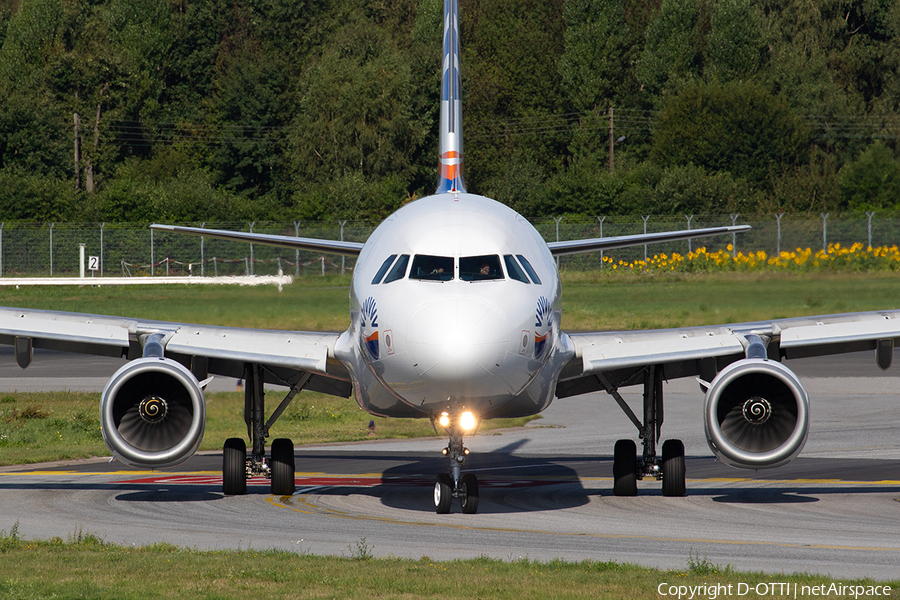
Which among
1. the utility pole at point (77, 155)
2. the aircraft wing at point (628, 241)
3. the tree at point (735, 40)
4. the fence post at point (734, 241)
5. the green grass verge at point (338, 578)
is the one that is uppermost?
the tree at point (735, 40)

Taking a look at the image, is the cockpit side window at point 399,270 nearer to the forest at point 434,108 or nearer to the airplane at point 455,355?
the airplane at point 455,355

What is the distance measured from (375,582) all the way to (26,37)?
3899 inches

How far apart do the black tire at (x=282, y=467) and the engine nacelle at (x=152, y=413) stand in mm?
2162

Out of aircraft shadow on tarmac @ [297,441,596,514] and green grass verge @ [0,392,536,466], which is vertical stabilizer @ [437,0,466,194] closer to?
aircraft shadow on tarmac @ [297,441,596,514]

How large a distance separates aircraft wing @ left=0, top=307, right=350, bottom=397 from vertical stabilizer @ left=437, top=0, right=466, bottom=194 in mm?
4172

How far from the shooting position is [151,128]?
341 ft

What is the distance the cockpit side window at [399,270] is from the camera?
13.6 meters

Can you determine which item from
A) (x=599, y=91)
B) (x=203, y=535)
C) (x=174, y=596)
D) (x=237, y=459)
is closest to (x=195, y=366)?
(x=237, y=459)

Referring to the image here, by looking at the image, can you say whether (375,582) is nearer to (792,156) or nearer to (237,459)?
(237,459)

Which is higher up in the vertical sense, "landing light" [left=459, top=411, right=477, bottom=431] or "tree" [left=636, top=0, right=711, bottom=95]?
"tree" [left=636, top=0, right=711, bottom=95]

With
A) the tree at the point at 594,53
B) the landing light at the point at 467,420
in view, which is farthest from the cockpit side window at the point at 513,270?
the tree at the point at 594,53

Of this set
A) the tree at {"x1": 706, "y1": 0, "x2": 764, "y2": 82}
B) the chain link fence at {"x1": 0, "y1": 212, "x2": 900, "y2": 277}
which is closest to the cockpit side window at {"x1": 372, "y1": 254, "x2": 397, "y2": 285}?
the chain link fence at {"x1": 0, "y1": 212, "x2": 900, "y2": 277}

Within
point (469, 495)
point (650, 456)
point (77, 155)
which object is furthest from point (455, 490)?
point (77, 155)

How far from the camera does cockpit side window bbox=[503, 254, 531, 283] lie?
44.5 feet
